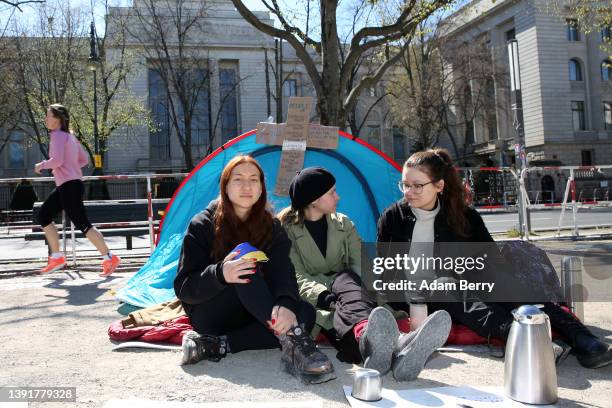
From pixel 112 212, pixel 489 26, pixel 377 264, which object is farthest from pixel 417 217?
pixel 489 26

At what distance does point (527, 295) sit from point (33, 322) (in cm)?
395

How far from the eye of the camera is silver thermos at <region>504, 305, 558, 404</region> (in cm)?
235

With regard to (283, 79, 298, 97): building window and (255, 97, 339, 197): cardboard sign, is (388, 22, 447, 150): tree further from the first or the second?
(255, 97, 339, 197): cardboard sign

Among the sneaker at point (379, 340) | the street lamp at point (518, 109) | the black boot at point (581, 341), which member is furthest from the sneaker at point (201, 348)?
the street lamp at point (518, 109)

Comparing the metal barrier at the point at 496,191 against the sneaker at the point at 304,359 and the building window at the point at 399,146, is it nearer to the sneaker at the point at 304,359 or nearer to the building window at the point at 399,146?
the sneaker at the point at 304,359

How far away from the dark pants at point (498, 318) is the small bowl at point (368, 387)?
951 millimetres

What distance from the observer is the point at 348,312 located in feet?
10.1

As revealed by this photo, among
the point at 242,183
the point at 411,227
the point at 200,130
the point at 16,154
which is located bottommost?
the point at 411,227

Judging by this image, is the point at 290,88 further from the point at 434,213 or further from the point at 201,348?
the point at 201,348

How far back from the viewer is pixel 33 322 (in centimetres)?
447

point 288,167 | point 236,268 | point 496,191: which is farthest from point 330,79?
point 496,191

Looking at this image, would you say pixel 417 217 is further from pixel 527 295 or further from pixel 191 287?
pixel 191 287

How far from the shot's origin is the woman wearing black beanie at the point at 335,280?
2.76m

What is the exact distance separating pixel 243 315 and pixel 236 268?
677mm
